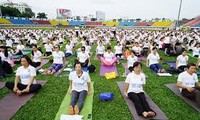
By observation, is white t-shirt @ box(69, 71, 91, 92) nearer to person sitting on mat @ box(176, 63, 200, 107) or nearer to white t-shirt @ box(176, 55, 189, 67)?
person sitting on mat @ box(176, 63, 200, 107)

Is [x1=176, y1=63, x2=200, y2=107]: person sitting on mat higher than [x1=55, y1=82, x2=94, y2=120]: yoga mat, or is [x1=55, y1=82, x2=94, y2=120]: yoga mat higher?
[x1=176, y1=63, x2=200, y2=107]: person sitting on mat

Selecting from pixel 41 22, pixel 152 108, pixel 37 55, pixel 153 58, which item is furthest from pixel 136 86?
pixel 41 22

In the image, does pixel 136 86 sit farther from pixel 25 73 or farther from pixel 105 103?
pixel 25 73

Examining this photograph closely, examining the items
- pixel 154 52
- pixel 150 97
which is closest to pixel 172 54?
pixel 154 52

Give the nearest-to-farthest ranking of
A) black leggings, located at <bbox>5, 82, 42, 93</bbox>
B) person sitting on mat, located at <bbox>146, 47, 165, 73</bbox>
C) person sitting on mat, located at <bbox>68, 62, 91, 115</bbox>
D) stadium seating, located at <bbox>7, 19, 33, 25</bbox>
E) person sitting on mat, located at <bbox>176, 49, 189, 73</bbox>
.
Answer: person sitting on mat, located at <bbox>68, 62, 91, 115</bbox> → black leggings, located at <bbox>5, 82, 42, 93</bbox> → person sitting on mat, located at <bbox>176, 49, 189, 73</bbox> → person sitting on mat, located at <bbox>146, 47, 165, 73</bbox> → stadium seating, located at <bbox>7, 19, 33, 25</bbox>

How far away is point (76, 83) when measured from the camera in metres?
4.92

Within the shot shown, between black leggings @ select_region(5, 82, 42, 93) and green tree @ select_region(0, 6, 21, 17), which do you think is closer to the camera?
black leggings @ select_region(5, 82, 42, 93)

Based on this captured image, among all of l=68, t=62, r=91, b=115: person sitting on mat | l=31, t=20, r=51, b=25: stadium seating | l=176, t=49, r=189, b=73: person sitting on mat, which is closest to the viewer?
l=68, t=62, r=91, b=115: person sitting on mat

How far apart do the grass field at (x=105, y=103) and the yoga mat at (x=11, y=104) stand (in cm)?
13

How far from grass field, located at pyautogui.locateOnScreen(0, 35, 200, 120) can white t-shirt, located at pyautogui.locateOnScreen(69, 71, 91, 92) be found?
21.2 inches

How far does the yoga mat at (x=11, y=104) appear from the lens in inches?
173

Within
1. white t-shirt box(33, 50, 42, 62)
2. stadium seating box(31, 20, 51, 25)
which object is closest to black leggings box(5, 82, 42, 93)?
white t-shirt box(33, 50, 42, 62)

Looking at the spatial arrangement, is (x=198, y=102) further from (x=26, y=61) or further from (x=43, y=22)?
(x=43, y=22)

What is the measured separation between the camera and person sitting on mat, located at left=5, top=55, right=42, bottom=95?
535cm
